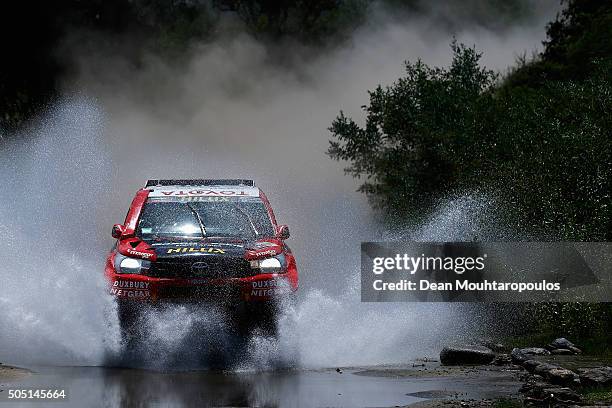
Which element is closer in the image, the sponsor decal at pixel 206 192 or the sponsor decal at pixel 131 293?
the sponsor decal at pixel 131 293

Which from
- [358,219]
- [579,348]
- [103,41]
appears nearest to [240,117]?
[103,41]

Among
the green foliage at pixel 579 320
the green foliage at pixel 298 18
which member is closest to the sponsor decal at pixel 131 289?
the green foliage at pixel 579 320

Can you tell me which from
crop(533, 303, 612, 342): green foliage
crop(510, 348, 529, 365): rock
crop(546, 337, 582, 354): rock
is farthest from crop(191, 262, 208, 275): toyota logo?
crop(533, 303, 612, 342): green foliage

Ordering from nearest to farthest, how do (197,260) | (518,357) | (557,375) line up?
(557,375)
(197,260)
(518,357)

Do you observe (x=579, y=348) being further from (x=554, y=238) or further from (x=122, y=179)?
(x=122, y=179)

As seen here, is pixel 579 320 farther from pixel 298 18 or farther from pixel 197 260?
pixel 298 18

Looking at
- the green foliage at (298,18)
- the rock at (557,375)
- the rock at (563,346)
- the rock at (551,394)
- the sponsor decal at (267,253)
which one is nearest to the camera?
the rock at (551,394)

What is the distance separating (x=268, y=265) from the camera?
1561cm

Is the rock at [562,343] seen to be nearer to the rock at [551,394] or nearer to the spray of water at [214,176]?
the spray of water at [214,176]

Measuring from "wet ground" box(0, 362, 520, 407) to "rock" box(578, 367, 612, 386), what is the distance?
708 mm

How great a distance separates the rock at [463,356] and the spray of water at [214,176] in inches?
29.3

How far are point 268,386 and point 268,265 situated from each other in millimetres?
2087

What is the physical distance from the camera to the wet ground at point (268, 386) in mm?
12672

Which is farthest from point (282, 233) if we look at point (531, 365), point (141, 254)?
point (531, 365)
